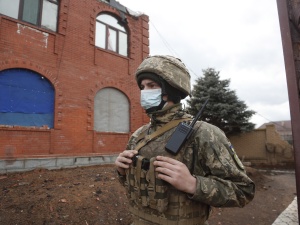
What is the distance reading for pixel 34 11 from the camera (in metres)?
7.52

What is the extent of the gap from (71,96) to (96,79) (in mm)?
1323

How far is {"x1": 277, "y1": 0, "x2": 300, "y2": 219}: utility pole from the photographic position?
37.8 inches

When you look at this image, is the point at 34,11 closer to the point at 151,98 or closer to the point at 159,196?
the point at 151,98

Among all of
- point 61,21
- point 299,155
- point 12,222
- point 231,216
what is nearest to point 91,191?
point 12,222

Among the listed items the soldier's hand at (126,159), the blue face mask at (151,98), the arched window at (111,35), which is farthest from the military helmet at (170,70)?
the arched window at (111,35)

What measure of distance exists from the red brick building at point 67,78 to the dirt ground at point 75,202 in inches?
61.2

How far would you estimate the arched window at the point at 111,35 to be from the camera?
946 cm

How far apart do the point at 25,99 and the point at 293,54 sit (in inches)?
297

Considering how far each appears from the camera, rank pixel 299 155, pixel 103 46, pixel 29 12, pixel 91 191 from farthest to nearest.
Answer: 1. pixel 103 46
2. pixel 29 12
3. pixel 91 191
4. pixel 299 155

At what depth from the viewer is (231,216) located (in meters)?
5.58

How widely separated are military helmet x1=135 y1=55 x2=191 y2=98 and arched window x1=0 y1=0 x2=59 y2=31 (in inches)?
296

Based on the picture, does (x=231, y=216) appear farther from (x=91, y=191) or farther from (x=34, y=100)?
(x=34, y=100)

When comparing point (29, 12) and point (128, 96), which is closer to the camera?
point (29, 12)

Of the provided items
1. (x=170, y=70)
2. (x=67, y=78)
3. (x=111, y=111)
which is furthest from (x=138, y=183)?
(x=111, y=111)
